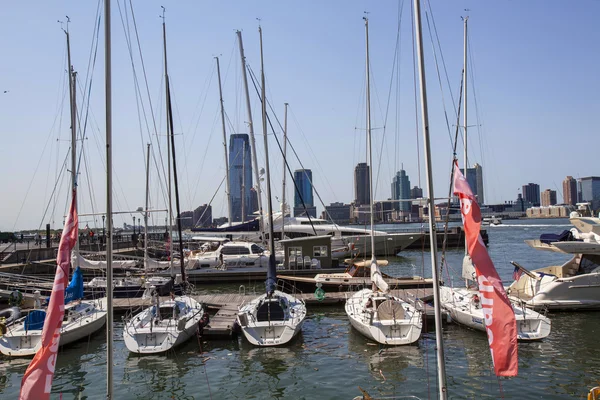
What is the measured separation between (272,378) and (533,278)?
1479cm

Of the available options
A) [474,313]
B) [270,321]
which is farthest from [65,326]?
[474,313]

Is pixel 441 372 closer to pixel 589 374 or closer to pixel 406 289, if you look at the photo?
pixel 589 374

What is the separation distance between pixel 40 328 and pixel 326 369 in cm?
1052

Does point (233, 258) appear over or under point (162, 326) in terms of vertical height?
over

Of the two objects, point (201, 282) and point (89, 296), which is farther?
point (201, 282)

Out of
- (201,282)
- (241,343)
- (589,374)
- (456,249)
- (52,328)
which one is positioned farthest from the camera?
(456,249)

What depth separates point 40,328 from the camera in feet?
57.2

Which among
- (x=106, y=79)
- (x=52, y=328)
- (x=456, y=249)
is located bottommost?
(x=456, y=249)

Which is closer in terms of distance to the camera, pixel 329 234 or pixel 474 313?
pixel 474 313

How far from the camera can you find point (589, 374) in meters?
14.2

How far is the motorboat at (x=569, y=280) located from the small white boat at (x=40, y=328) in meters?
17.8

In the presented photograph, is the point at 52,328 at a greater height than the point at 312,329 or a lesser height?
greater

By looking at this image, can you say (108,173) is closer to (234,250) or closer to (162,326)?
(162,326)

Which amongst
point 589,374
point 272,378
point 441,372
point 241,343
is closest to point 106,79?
point 441,372
